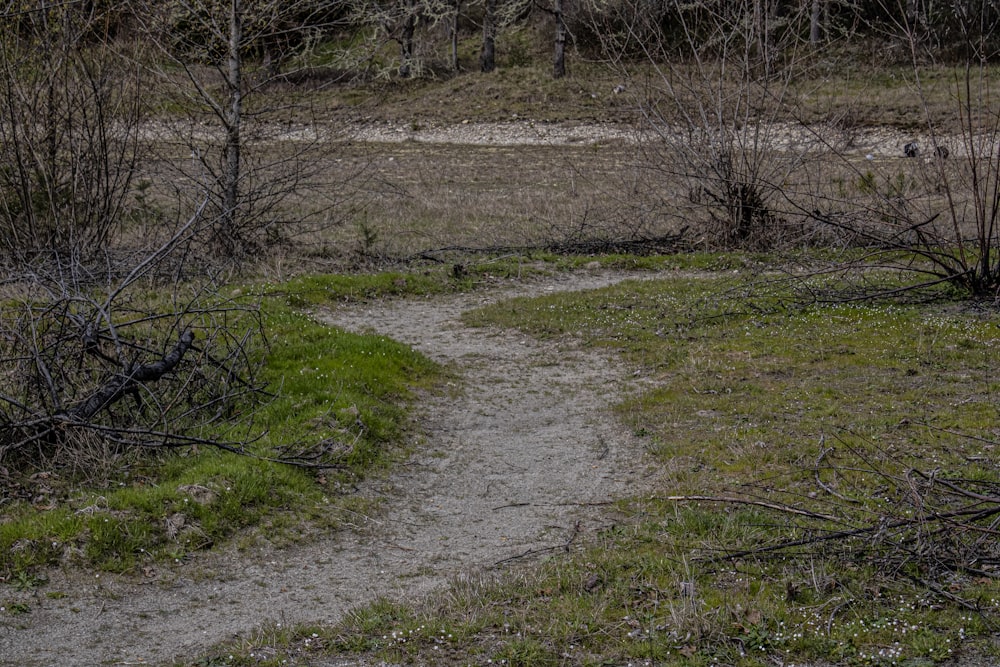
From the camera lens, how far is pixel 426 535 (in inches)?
269

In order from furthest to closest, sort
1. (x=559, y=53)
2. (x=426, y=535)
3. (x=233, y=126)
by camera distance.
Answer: (x=559, y=53), (x=233, y=126), (x=426, y=535)

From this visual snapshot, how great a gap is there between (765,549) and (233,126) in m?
11.9

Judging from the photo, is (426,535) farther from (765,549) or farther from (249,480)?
(765,549)

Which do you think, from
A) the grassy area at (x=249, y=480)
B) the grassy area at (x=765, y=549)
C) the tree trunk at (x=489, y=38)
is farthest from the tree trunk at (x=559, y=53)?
the grassy area at (x=249, y=480)

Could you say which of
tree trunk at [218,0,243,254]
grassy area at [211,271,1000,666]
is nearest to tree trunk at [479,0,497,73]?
tree trunk at [218,0,243,254]

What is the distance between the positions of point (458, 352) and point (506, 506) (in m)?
4.34

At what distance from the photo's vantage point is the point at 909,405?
8586 millimetres

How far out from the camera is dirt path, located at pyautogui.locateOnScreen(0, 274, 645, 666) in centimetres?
537

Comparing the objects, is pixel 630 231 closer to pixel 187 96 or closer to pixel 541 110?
pixel 187 96

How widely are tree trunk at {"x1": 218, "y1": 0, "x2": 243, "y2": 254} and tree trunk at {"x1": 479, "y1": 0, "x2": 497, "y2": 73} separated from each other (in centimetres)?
3095

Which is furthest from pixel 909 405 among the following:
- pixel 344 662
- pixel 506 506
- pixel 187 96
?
pixel 187 96

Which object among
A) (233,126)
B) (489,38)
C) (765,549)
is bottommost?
(765,549)

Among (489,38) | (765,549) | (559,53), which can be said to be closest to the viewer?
(765,549)

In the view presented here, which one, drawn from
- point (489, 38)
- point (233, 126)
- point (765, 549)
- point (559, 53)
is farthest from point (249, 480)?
point (489, 38)
